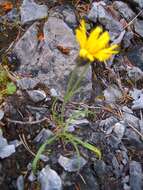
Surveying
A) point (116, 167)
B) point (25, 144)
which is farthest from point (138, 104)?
point (25, 144)

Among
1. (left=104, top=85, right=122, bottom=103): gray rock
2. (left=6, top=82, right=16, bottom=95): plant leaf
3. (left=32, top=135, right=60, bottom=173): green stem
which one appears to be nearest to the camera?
(left=32, top=135, right=60, bottom=173): green stem

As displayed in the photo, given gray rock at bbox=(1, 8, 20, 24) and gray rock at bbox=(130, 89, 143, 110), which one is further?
gray rock at bbox=(1, 8, 20, 24)

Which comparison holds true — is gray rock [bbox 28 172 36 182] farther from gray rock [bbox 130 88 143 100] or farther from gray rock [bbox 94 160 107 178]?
gray rock [bbox 130 88 143 100]

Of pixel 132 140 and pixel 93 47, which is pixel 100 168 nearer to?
pixel 132 140

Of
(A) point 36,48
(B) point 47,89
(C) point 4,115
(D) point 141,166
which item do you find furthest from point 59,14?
(D) point 141,166

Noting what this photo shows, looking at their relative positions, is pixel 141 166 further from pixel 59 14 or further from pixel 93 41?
pixel 59 14

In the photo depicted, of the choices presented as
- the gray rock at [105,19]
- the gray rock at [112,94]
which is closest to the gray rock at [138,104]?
the gray rock at [112,94]

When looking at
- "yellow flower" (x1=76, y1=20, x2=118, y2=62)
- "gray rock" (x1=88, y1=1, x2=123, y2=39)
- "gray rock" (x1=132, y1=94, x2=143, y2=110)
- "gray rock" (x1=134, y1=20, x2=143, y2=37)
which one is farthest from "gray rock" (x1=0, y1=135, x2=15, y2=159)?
"gray rock" (x1=134, y1=20, x2=143, y2=37)

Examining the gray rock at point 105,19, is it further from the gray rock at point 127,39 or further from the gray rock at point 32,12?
the gray rock at point 32,12
